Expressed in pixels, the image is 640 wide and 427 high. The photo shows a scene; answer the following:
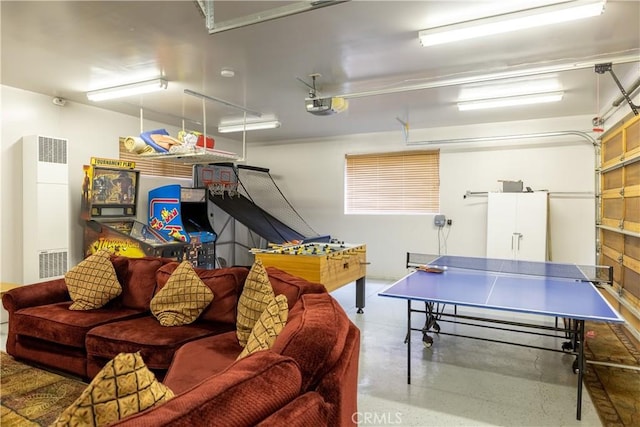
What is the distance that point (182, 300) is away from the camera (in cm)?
298

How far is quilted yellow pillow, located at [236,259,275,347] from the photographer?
252 cm

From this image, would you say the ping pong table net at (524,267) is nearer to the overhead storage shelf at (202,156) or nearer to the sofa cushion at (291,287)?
the sofa cushion at (291,287)

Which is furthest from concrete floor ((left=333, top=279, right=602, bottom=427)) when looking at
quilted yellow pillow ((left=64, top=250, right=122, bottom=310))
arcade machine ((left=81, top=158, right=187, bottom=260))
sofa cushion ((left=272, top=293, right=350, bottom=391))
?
arcade machine ((left=81, top=158, right=187, bottom=260))

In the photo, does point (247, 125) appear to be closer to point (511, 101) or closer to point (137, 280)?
point (137, 280)

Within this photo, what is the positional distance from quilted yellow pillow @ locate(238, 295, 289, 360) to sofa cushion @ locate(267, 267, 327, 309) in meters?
0.61

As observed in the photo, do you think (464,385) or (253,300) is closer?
(253,300)

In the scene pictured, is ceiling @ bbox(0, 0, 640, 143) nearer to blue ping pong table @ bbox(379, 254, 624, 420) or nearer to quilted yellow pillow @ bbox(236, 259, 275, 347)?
quilted yellow pillow @ bbox(236, 259, 275, 347)

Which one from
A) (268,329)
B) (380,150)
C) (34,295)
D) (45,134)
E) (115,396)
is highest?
(380,150)

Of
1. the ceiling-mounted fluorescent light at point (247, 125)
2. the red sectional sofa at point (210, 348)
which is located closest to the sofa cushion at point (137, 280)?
the red sectional sofa at point (210, 348)

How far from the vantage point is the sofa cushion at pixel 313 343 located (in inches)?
56.2

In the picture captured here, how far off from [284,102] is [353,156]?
2698 millimetres

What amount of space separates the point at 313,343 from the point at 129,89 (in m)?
4.25

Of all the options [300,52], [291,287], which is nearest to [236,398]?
[291,287]

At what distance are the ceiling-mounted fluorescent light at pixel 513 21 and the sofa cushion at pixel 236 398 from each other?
9.21 feet
